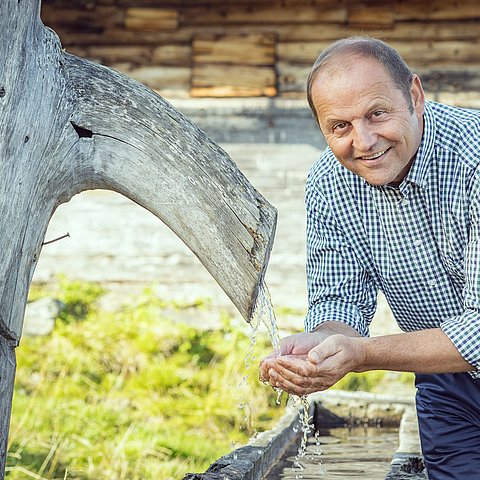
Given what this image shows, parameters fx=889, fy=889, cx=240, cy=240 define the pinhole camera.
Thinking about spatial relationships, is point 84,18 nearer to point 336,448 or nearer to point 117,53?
point 117,53

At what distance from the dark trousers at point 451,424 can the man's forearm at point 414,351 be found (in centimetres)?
58

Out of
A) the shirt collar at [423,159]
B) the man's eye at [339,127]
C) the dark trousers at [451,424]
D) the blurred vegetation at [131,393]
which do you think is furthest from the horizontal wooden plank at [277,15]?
the man's eye at [339,127]

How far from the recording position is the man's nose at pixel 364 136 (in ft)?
8.87

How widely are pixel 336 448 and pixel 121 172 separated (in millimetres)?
3245

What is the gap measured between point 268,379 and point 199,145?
78 cm

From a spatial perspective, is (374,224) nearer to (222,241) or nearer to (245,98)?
(222,241)

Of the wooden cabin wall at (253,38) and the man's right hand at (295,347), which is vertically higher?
the wooden cabin wall at (253,38)

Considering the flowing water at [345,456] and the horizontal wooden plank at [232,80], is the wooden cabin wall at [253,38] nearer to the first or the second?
the horizontal wooden plank at [232,80]

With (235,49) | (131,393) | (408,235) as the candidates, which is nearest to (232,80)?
(235,49)

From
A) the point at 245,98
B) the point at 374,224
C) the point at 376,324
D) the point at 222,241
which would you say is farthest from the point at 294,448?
the point at 245,98

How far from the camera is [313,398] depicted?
5.96m

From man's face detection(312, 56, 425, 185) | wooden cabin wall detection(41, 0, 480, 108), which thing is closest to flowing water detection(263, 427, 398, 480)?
man's face detection(312, 56, 425, 185)

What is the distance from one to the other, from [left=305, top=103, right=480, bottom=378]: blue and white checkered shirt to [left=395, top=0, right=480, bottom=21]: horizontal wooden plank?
17.6ft

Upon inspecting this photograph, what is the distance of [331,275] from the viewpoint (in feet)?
10.4
